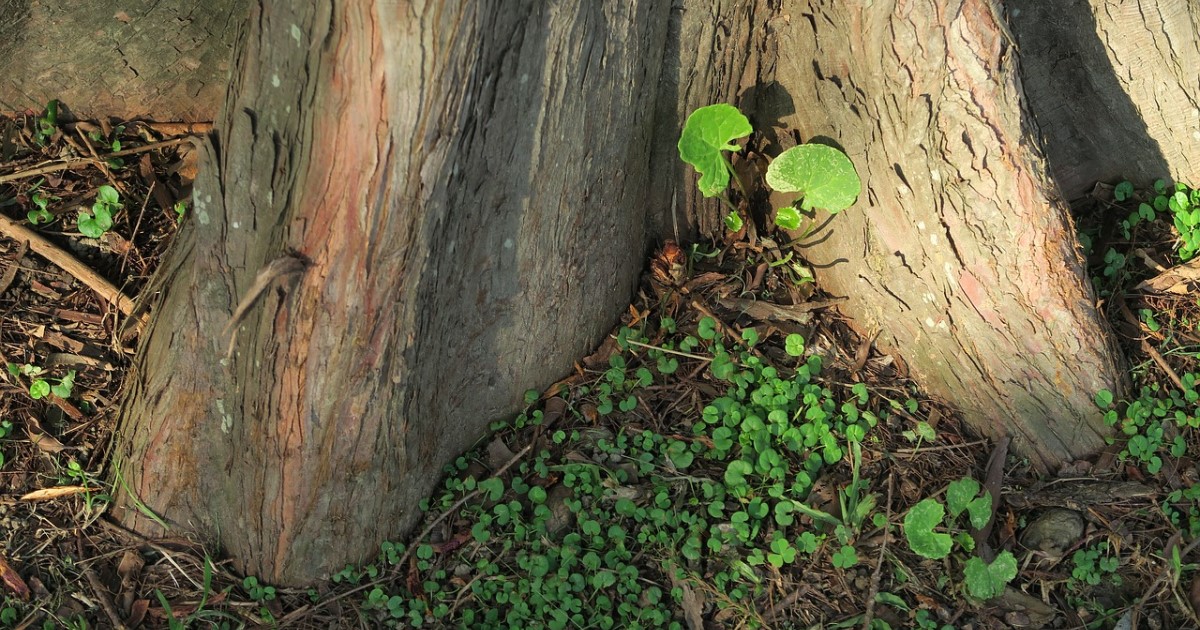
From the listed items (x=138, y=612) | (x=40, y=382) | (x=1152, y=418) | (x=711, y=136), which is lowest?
(x=138, y=612)

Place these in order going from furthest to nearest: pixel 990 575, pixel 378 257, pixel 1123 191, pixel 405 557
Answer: pixel 1123 191
pixel 405 557
pixel 990 575
pixel 378 257

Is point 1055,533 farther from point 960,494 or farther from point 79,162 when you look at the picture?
point 79,162

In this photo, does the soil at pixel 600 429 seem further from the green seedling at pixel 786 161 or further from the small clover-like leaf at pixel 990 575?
the green seedling at pixel 786 161

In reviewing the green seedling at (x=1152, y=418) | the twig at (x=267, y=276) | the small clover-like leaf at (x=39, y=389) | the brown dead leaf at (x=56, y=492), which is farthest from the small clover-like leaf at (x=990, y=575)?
the small clover-like leaf at (x=39, y=389)

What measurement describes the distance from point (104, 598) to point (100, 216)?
135 cm

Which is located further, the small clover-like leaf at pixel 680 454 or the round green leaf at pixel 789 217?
the round green leaf at pixel 789 217

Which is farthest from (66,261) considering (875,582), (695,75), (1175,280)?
(1175,280)

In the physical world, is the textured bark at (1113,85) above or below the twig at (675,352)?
above

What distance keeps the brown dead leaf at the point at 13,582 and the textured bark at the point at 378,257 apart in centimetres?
39

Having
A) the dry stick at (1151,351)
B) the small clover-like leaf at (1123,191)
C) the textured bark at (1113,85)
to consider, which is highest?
the textured bark at (1113,85)

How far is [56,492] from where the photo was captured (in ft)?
9.99

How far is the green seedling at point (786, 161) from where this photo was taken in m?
3.02

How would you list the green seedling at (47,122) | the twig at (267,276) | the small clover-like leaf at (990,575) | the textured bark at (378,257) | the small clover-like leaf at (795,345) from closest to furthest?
the textured bark at (378,257) → the twig at (267,276) → the small clover-like leaf at (990,575) → the small clover-like leaf at (795,345) → the green seedling at (47,122)

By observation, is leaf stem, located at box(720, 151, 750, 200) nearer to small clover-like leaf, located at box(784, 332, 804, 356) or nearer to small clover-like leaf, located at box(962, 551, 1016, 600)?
small clover-like leaf, located at box(784, 332, 804, 356)
